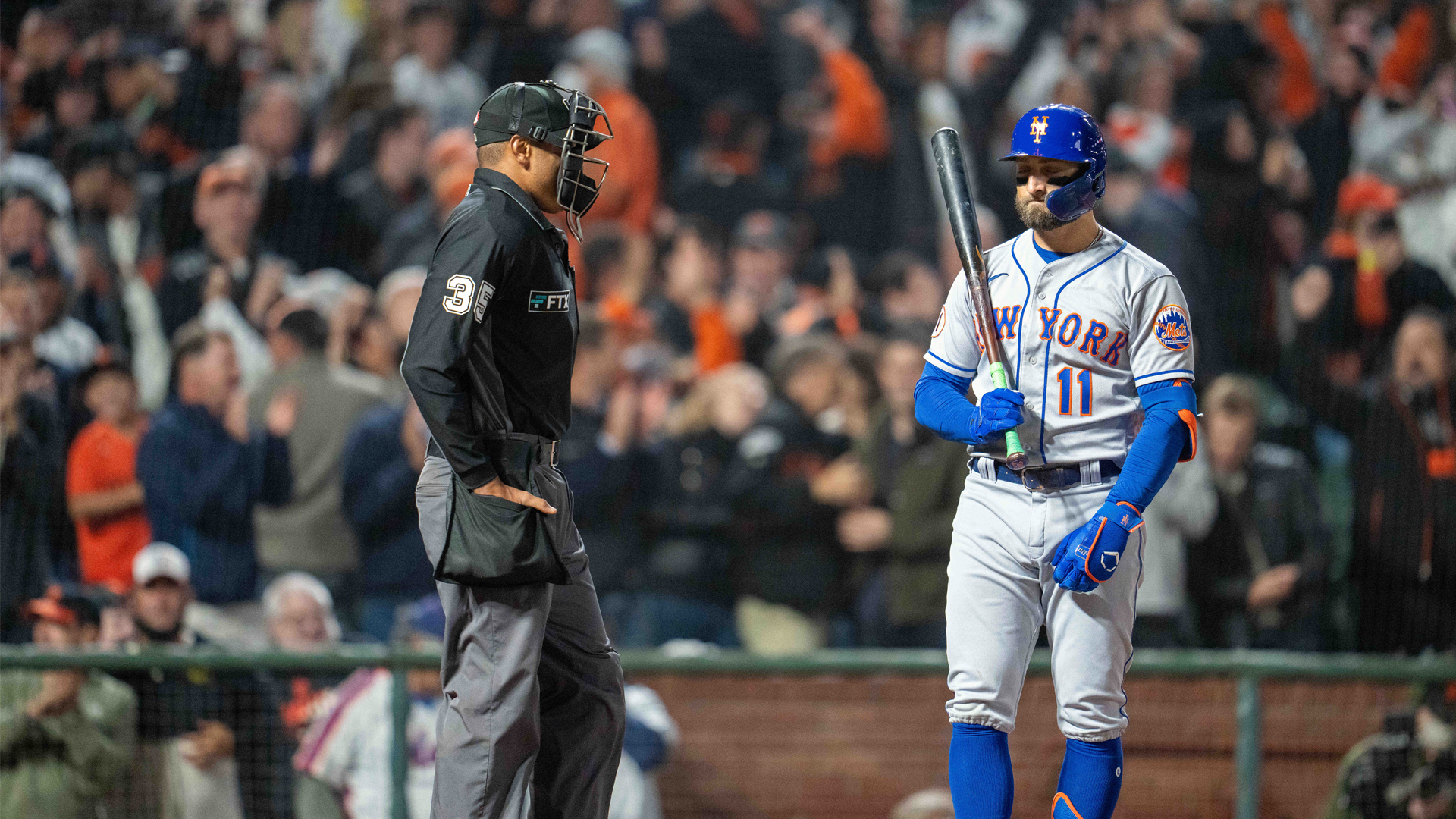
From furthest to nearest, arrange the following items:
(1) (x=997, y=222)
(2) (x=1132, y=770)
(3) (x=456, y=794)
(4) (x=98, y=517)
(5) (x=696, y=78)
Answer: (5) (x=696, y=78) → (1) (x=997, y=222) → (4) (x=98, y=517) → (2) (x=1132, y=770) → (3) (x=456, y=794)

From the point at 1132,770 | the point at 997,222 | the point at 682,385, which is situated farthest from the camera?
the point at 997,222

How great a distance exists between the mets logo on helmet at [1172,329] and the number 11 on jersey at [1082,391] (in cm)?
14

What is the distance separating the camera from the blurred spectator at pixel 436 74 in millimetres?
6496

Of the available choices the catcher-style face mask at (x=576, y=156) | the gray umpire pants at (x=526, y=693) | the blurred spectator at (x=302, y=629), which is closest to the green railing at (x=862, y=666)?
the blurred spectator at (x=302, y=629)

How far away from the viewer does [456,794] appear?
7.77 ft

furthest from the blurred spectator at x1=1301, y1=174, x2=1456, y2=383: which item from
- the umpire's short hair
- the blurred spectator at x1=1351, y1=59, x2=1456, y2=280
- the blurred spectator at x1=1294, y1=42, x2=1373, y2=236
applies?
the umpire's short hair

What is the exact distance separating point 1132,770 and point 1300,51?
3.94 metres

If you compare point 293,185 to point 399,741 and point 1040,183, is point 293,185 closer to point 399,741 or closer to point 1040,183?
point 399,741

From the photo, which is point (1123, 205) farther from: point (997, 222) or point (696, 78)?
point (696, 78)

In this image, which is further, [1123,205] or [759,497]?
[1123,205]

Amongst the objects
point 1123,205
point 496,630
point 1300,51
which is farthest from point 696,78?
point 496,630

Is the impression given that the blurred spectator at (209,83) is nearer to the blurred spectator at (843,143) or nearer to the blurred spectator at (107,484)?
the blurred spectator at (107,484)

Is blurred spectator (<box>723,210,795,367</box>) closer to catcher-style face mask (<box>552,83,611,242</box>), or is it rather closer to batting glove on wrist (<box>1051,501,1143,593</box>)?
catcher-style face mask (<box>552,83,611,242</box>)

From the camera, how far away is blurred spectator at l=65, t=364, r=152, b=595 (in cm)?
525
